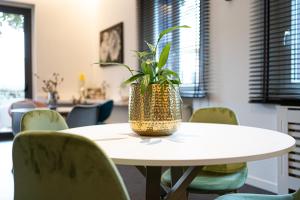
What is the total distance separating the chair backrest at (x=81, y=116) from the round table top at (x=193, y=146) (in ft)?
5.72

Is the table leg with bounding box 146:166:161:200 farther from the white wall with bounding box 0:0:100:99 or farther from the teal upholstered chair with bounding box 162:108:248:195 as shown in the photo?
the white wall with bounding box 0:0:100:99

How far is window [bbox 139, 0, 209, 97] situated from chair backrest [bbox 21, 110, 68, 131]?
197cm

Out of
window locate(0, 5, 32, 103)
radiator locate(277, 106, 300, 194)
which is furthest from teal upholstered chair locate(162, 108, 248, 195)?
window locate(0, 5, 32, 103)

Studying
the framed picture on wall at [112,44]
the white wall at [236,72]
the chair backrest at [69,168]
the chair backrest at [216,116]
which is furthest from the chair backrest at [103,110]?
the chair backrest at [69,168]

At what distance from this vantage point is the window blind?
2.48m

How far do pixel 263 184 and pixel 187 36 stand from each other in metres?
1.80

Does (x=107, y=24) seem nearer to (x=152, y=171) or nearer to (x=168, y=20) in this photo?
(x=168, y=20)

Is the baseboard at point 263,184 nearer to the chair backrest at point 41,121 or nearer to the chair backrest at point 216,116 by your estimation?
the chair backrest at point 216,116

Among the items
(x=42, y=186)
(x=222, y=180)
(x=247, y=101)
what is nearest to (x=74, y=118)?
(x=247, y=101)

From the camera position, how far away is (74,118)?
3.21 m

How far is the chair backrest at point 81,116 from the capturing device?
320 centimetres

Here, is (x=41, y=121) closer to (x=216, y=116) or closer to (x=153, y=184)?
(x=153, y=184)

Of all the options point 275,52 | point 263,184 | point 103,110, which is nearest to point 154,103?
point 275,52

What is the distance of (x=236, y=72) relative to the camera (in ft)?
9.80
